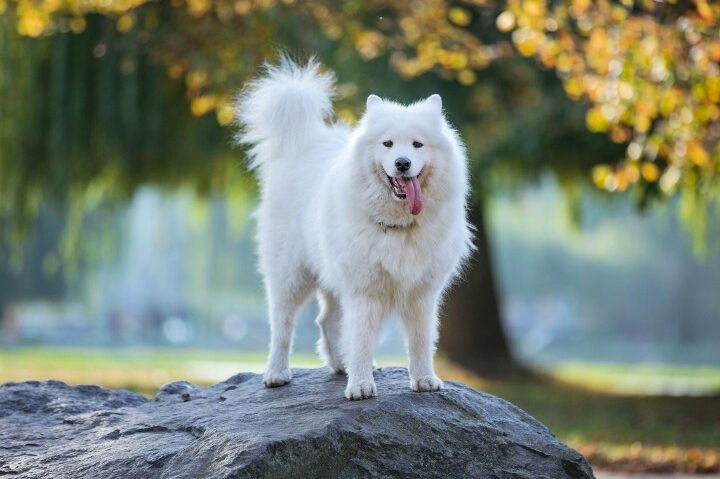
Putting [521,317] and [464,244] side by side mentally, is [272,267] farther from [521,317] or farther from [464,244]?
[521,317]

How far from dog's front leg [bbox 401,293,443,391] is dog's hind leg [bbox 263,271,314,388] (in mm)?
787

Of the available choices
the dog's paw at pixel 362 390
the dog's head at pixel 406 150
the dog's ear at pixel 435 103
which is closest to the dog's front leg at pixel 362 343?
the dog's paw at pixel 362 390

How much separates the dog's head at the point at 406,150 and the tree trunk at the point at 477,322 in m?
11.0

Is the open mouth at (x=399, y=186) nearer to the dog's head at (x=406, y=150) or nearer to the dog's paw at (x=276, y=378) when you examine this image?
the dog's head at (x=406, y=150)

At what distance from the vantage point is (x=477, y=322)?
54.9 feet

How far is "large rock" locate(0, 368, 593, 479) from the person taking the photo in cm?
497

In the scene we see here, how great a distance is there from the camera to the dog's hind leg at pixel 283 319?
19.9ft

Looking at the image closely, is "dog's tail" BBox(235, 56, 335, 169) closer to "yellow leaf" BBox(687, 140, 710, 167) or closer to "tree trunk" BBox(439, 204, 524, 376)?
"yellow leaf" BBox(687, 140, 710, 167)

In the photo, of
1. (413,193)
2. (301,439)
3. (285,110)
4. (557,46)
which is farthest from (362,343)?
(557,46)

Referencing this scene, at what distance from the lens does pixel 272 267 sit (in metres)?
6.19

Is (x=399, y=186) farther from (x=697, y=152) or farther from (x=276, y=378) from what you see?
(x=697, y=152)

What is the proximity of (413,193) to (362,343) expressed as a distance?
78cm

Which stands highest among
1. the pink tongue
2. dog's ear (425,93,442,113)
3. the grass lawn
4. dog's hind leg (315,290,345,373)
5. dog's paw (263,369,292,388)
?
dog's ear (425,93,442,113)

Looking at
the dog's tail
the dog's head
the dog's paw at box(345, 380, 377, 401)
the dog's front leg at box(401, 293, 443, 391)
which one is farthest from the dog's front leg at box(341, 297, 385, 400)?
the dog's tail
